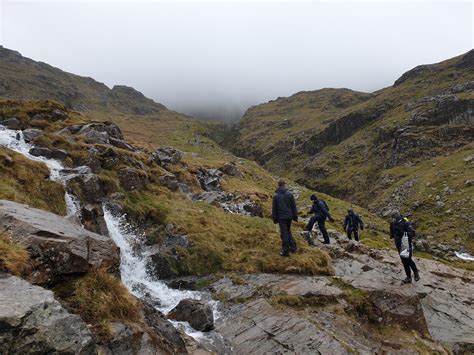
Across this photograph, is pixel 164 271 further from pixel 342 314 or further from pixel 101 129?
pixel 101 129

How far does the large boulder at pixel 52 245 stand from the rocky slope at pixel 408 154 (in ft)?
191

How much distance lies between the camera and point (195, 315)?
1403 cm

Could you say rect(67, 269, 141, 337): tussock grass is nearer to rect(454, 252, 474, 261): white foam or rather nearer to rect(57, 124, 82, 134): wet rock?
rect(57, 124, 82, 134): wet rock

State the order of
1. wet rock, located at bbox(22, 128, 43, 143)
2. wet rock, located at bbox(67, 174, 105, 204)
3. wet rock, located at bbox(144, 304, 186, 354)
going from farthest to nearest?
wet rock, located at bbox(22, 128, 43, 143) → wet rock, located at bbox(67, 174, 105, 204) → wet rock, located at bbox(144, 304, 186, 354)

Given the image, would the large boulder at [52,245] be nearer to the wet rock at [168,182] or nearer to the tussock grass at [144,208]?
the tussock grass at [144,208]

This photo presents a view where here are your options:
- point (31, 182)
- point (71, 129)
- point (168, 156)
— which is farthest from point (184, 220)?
point (168, 156)

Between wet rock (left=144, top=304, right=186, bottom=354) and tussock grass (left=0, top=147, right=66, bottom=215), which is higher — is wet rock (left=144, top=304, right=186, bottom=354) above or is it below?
below

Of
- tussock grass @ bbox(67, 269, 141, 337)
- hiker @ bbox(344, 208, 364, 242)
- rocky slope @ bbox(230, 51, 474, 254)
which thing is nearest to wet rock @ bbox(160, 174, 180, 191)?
hiker @ bbox(344, 208, 364, 242)

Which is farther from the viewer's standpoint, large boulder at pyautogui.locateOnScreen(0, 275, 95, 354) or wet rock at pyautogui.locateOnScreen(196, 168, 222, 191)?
wet rock at pyautogui.locateOnScreen(196, 168, 222, 191)

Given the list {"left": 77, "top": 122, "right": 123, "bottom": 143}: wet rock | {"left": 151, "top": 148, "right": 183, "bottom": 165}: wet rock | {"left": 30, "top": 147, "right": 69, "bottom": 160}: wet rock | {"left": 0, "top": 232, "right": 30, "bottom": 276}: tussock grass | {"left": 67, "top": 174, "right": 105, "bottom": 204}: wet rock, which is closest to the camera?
{"left": 0, "top": 232, "right": 30, "bottom": 276}: tussock grass

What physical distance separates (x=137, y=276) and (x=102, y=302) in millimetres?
9874

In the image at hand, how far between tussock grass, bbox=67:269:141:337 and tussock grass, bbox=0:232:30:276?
1.49 meters

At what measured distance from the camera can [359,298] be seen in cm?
1595

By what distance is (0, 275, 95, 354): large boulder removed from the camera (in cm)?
681
